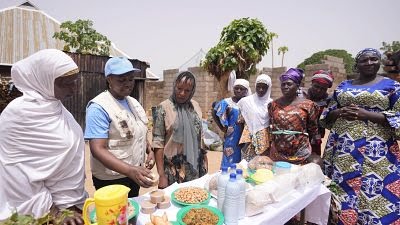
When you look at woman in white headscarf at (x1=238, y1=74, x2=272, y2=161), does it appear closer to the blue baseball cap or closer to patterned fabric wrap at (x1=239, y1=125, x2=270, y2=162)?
patterned fabric wrap at (x1=239, y1=125, x2=270, y2=162)

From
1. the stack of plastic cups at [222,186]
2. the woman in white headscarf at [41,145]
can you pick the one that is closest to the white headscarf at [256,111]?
the stack of plastic cups at [222,186]

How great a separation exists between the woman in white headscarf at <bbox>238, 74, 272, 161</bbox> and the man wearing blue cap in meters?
1.61

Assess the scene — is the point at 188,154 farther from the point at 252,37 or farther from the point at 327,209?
the point at 252,37

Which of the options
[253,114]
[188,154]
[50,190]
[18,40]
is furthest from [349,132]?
[18,40]

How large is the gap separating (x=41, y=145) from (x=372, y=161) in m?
2.83

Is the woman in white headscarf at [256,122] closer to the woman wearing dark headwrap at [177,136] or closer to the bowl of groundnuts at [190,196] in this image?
the woman wearing dark headwrap at [177,136]

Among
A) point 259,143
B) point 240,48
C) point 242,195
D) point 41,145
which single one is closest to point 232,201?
point 242,195

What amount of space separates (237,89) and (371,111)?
2.43 m

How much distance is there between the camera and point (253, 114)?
11.3ft

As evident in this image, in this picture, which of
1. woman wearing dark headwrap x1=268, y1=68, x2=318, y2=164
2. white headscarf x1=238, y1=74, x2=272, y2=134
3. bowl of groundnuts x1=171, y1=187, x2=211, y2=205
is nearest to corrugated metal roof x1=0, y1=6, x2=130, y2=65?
white headscarf x1=238, y1=74, x2=272, y2=134

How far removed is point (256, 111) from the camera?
3.45 meters

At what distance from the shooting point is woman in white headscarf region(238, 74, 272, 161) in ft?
10.7

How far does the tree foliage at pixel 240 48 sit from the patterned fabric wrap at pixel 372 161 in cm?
533

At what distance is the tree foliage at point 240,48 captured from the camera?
25.2 feet
